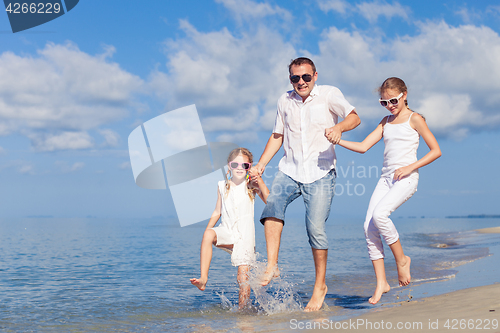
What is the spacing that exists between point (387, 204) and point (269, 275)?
154 cm

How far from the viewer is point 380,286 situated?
4535 mm

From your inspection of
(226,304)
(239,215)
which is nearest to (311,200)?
(239,215)

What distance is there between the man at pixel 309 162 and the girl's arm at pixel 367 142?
0.61 feet

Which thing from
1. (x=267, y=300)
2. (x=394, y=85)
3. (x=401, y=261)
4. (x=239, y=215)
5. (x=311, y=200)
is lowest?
(x=267, y=300)

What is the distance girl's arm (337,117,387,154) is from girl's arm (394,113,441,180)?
0.40 metres

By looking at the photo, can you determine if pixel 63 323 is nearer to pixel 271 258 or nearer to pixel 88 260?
pixel 271 258

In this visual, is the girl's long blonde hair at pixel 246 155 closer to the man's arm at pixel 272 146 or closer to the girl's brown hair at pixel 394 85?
the man's arm at pixel 272 146

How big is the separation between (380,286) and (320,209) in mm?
1121

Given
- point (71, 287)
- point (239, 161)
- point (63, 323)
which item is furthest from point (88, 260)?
point (239, 161)

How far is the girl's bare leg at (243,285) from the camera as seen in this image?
512 cm

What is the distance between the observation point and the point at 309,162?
4.52 m

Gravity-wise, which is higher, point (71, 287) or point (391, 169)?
point (391, 169)

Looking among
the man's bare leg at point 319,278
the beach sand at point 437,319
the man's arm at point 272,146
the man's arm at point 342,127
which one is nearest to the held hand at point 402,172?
the man's arm at point 342,127

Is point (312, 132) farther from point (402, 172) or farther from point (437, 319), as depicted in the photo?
point (437, 319)
